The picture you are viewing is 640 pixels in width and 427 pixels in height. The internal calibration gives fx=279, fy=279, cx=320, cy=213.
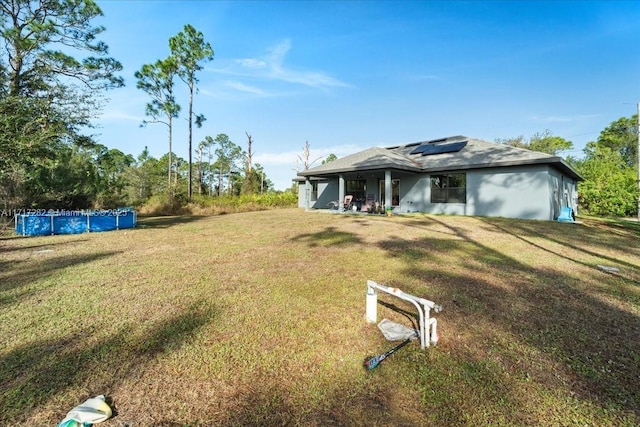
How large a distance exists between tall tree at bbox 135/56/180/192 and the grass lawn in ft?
57.2

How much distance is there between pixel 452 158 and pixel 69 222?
16.6m

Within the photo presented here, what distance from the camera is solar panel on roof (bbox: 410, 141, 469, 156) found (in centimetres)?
1556

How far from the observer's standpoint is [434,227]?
10.1m

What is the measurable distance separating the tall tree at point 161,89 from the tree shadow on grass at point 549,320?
1984 cm

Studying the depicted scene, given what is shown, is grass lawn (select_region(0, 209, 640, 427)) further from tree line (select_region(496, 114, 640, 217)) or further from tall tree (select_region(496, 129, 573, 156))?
tall tree (select_region(496, 129, 573, 156))

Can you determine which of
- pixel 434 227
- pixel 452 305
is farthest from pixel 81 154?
pixel 452 305

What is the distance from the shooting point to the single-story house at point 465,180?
481 inches

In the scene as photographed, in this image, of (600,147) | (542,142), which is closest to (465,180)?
(542,142)

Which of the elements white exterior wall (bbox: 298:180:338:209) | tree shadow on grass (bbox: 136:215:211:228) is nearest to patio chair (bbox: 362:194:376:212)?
white exterior wall (bbox: 298:180:338:209)

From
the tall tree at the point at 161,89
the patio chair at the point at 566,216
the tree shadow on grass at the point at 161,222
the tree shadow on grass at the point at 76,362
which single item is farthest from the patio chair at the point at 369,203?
the tree shadow on grass at the point at 76,362

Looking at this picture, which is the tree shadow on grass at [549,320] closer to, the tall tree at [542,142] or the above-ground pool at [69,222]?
the above-ground pool at [69,222]

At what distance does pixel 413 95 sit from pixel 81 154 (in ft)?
66.0

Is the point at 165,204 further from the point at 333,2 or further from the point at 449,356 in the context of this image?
the point at 449,356

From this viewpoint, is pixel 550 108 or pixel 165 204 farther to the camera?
pixel 550 108
